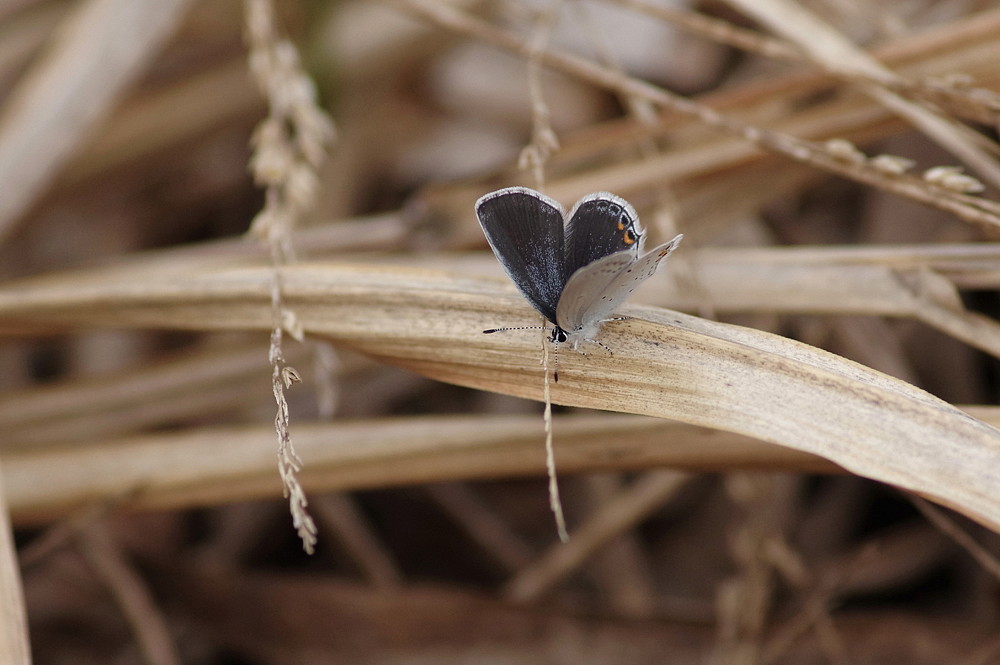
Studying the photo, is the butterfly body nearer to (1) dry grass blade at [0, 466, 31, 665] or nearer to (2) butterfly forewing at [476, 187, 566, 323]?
(2) butterfly forewing at [476, 187, 566, 323]

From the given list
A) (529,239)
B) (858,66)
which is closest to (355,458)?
(529,239)

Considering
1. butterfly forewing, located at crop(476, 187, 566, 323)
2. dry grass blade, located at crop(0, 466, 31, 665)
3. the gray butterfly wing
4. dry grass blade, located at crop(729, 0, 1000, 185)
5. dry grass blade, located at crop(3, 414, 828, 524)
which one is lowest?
dry grass blade, located at crop(0, 466, 31, 665)

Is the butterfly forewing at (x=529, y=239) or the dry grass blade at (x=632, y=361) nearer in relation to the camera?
the dry grass blade at (x=632, y=361)

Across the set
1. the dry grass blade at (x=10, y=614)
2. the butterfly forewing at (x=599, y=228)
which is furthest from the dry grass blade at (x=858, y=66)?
the dry grass blade at (x=10, y=614)

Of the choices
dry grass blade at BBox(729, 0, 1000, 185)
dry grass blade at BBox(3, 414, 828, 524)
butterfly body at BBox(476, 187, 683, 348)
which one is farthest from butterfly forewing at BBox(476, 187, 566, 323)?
dry grass blade at BBox(729, 0, 1000, 185)

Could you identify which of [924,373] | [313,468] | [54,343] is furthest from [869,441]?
[54,343]

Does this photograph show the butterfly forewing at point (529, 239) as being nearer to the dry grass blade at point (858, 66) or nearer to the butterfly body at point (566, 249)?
the butterfly body at point (566, 249)

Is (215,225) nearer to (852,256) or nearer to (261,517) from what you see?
(261,517)

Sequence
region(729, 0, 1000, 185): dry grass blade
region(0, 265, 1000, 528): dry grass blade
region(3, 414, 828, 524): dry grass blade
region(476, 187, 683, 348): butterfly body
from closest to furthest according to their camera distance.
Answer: region(0, 265, 1000, 528): dry grass blade → region(476, 187, 683, 348): butterfly body → region(3, 414, 828, 524): dry grass blade → region(729, 0, 1000, 185): dry grass blade
